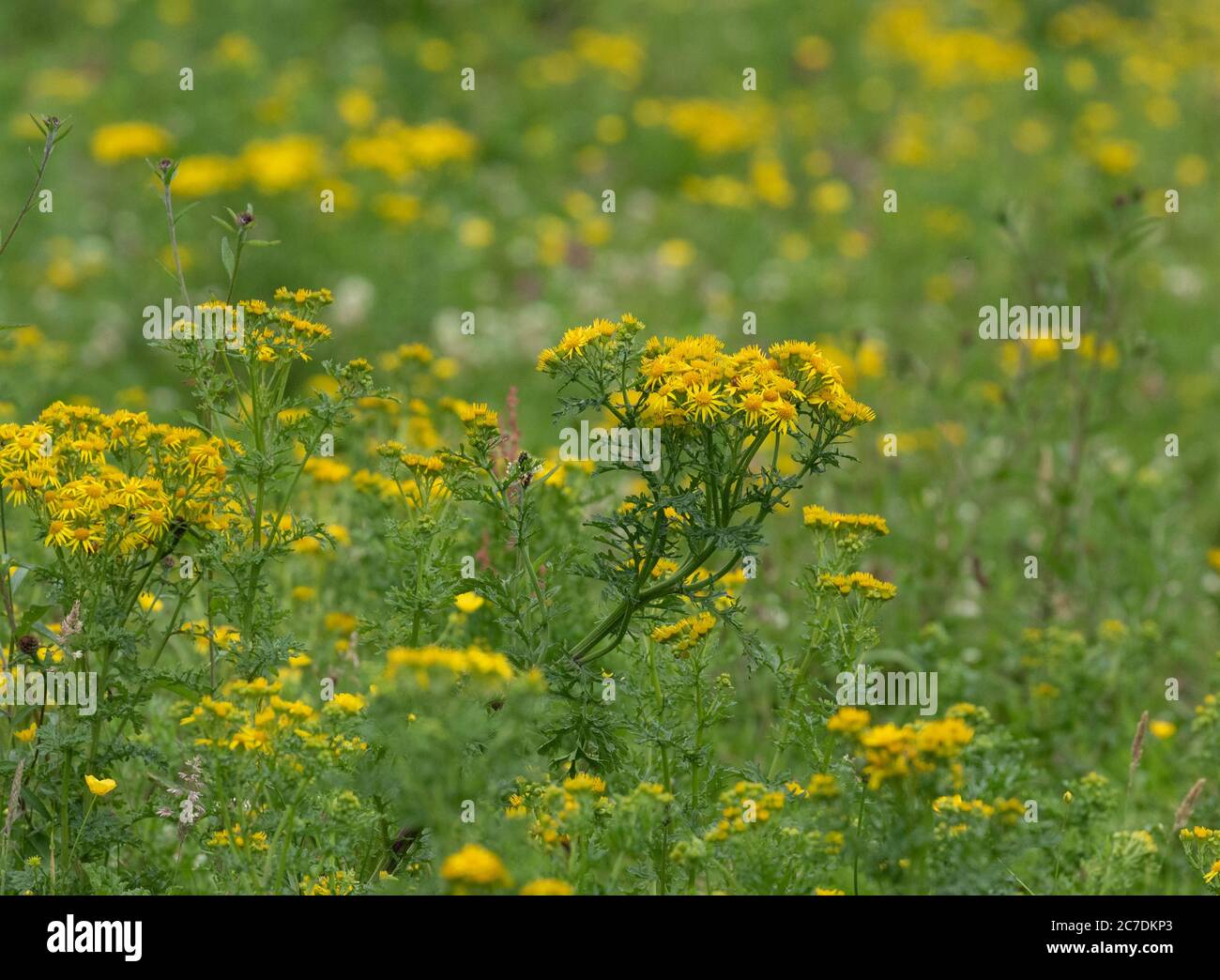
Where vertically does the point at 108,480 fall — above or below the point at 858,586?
above

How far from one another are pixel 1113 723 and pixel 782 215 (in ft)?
16.7

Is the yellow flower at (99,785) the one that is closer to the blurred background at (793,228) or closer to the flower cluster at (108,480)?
the flower cluster at (108,480)

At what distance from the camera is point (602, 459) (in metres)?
2.86

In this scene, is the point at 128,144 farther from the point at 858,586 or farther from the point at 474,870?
the point at 474,870

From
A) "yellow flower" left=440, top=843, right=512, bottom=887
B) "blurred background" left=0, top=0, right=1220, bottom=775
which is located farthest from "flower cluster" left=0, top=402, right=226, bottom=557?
"yellow flower" left=440, top=843, right=512, bottom=887

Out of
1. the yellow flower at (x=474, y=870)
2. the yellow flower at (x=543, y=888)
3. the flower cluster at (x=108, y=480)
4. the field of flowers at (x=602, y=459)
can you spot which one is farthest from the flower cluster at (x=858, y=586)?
the flower cluster at (x=108, y=480)

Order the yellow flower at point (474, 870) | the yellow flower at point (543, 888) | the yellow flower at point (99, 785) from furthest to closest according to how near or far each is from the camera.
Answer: the yellow flower at point (99, 785) < the yellow flower at point (543, 888) < the yellow flower at point (474, 870)

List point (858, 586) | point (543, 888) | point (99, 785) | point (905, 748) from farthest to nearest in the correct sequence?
1. point (858, 586)
2. point (99, 785)
3. point (905, 748)
4. point (543, 888)

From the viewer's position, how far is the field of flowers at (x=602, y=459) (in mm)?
2639

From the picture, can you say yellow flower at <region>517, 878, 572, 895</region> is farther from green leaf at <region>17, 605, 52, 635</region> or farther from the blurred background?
the blurred background

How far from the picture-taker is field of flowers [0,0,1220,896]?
2639mm

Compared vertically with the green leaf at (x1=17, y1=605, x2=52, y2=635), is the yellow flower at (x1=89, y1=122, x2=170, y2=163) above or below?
above

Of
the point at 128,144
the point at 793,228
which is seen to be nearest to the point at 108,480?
the point at 128,144
